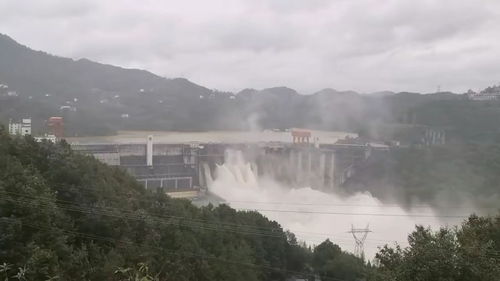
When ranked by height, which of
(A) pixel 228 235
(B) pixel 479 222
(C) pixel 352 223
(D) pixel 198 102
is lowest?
(C) pixel 352 223

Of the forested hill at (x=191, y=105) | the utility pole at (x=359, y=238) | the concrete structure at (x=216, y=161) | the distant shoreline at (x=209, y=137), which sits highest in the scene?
the forested hill at (x=191, y=105)

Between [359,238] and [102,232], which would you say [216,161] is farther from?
[102,232]

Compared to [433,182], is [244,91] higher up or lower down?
higher up

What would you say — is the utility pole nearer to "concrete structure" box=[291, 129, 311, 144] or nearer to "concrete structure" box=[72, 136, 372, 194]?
"concrete structure" box=[72, 136, 372, 194]

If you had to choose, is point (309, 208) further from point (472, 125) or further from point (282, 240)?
point (472, 125)

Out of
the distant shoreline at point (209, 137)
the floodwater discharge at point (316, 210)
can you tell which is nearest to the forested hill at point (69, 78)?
the distant shoreline at point (209, 137)

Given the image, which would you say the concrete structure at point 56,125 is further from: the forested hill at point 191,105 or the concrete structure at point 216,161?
the concrete structure at point 216,161

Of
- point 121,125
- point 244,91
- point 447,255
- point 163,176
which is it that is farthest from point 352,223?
point 447,255

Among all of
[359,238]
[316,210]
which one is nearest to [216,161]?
[316,210]
